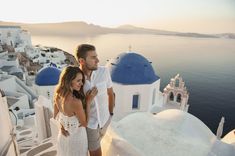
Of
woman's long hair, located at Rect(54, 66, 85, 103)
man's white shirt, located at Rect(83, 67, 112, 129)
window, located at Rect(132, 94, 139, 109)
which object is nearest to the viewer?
woman's long hair, located at Rect(54, 66, 85, 103)

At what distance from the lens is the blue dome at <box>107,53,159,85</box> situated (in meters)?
12.2

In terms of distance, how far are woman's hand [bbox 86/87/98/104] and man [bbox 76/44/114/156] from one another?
5cm

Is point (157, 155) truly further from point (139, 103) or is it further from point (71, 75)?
point (139, 103)

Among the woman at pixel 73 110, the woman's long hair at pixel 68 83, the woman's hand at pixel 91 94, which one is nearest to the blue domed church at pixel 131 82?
the woman at pixel 73 110

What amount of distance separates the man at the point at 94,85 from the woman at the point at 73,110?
0.11 meters

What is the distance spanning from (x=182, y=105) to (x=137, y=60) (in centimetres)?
756

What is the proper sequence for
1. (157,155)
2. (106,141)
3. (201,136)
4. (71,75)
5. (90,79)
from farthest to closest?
(201,136), (157,155), (106,141), (90,79), (71,75)

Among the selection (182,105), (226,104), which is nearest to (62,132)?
(182,105)

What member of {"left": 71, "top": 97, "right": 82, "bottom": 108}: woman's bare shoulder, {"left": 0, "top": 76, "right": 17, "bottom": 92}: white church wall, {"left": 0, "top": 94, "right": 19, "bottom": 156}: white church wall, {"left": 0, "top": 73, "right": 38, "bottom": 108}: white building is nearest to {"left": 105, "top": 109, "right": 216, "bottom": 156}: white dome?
{"left": 71, "top": 97, "right": 82, "bottom": 108}: woman's bare shoulder

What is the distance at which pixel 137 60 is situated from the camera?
12414 millimetres

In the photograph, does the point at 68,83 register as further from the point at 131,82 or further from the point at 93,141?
the point at 131,82

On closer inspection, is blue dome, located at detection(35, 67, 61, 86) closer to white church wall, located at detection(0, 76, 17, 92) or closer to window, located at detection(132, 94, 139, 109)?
white church wall, located at detection(0, 76, 17, 92)

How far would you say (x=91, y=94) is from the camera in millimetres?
2906

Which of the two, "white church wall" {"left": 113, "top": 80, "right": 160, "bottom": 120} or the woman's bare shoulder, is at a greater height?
the woman's bare shoulder
